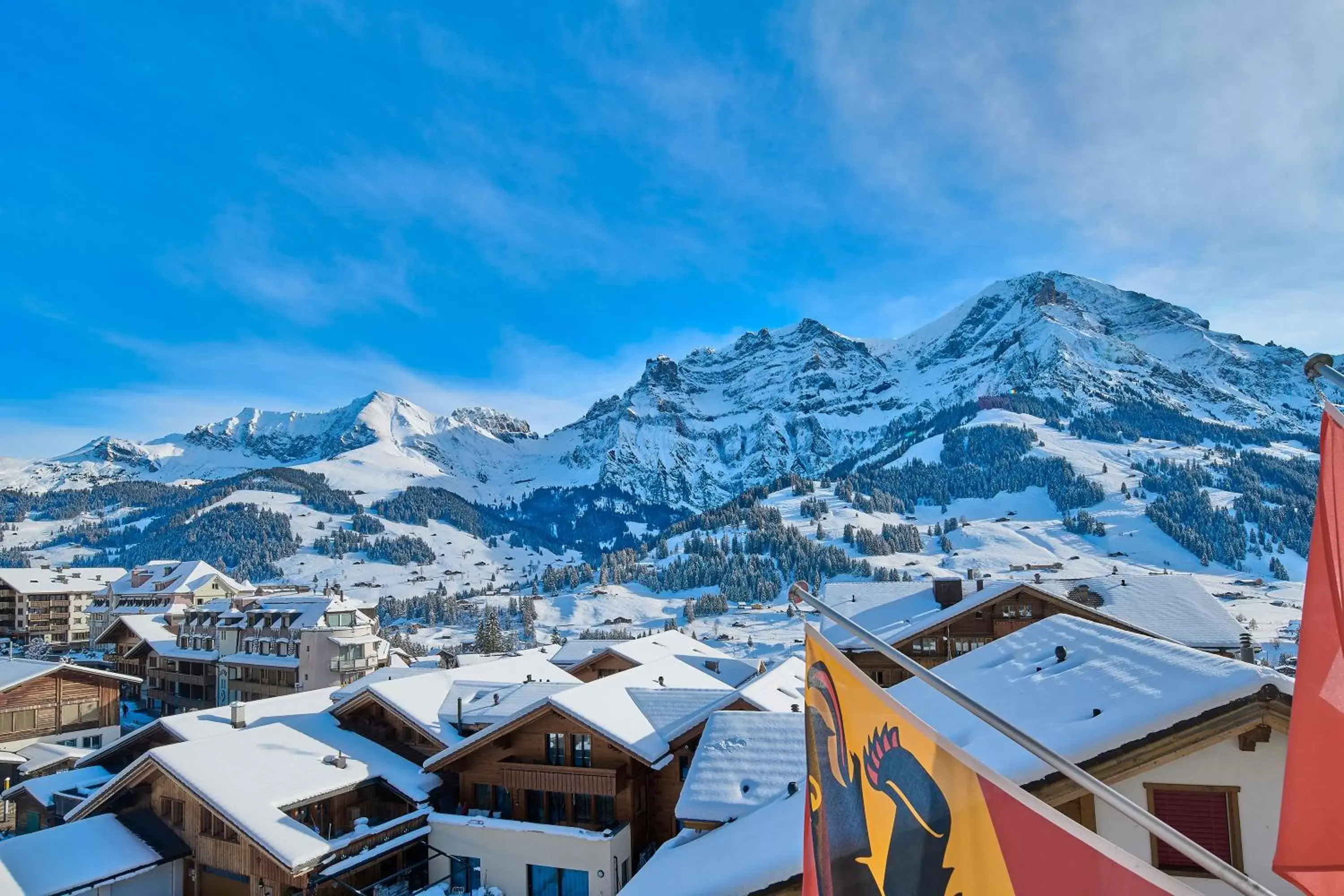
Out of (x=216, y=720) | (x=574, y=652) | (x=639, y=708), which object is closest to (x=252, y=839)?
(x=639, y=708)

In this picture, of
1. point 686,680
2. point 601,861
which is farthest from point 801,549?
point 601,861

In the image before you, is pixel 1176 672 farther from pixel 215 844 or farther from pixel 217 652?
pixel 217 652

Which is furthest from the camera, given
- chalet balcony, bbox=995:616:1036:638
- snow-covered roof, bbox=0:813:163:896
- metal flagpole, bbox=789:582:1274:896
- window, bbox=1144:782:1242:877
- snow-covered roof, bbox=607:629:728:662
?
snow-covered roof, bbox=607:629:728:662

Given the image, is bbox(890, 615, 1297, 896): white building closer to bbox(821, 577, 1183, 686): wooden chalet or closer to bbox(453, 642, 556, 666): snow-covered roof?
bbox(821, 577, 1183, 686): wooden chalet

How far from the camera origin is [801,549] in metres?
184

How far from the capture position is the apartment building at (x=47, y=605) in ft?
312

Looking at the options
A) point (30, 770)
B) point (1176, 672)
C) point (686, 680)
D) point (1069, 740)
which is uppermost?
point (1176, 672)

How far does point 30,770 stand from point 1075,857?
167ft

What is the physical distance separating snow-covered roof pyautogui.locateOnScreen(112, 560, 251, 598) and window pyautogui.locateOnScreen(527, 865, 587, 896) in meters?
86.1

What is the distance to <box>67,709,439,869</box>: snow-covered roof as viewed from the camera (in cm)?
2166

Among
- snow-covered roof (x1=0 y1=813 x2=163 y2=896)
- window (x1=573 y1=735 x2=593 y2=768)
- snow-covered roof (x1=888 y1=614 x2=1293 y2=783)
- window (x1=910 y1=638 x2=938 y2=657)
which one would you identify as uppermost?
snow-covered roof (x1=888 y1=614 x2=1293 y2=783)

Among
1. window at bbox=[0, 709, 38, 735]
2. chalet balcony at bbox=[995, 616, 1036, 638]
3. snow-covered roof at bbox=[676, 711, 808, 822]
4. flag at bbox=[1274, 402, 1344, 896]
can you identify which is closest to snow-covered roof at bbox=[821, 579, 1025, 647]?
chalet balcony at bbox=[995, 616, 1036, 638]

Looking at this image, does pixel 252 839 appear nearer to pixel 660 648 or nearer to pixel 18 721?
pixel 660 648

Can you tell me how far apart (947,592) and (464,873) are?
88.0ft
